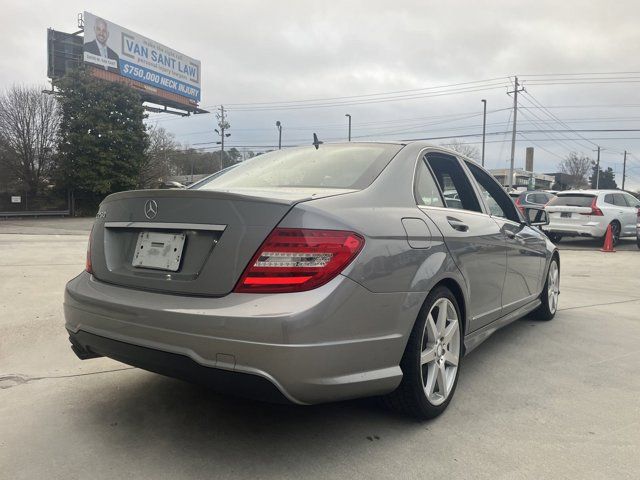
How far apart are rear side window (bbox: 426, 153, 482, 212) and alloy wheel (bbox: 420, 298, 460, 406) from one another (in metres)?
0.75

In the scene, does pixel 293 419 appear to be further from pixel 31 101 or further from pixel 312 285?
pixel 31 101

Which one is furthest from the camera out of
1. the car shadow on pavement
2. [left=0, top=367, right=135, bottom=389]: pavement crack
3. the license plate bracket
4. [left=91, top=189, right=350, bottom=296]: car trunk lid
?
[left=0, top=367, right=135, bottom=389]: pavement crack

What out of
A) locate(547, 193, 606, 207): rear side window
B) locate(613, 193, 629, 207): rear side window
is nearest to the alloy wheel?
locate(547, 193, 606, 207): rear side window

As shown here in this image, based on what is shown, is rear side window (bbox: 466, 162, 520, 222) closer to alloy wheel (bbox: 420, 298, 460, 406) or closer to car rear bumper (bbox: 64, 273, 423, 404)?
alloy wheel (bbox: 420, 298, 460, 406)

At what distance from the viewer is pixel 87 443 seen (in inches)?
100

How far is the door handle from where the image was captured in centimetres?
313

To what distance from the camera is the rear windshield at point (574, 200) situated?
13.4 metres

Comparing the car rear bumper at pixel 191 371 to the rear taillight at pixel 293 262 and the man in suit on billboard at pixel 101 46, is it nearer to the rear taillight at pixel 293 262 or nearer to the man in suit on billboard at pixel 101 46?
the rear taillight at pixel 293 262

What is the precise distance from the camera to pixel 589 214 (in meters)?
13.2

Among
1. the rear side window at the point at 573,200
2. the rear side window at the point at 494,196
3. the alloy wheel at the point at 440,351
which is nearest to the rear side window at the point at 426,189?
the alloy wheel at the point at 440,351

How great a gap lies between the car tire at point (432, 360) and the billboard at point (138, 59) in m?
35.7

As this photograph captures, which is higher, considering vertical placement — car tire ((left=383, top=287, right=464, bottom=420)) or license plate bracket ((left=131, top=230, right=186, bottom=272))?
license plate bracket ((left=131, top=230, right=186, bottom=272))

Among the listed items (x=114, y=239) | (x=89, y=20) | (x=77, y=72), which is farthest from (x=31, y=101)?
(x=114, y=239)

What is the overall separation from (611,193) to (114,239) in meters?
14.3
